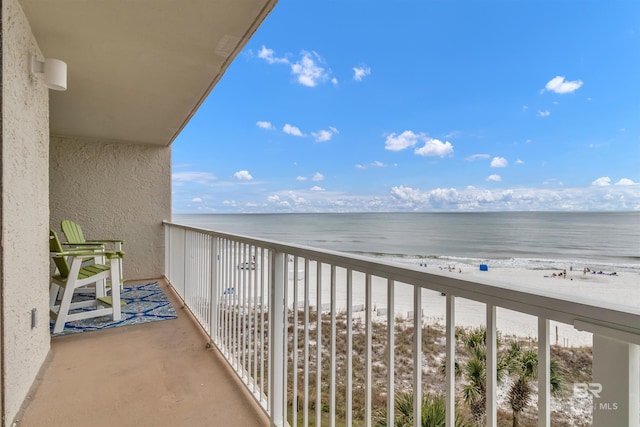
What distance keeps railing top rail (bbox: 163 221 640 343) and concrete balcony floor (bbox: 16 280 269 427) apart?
→ 126cm

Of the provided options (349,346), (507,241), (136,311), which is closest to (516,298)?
(349,346)

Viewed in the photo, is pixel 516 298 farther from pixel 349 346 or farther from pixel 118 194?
pixel 118 194

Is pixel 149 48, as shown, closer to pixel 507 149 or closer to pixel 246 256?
pixel 246 256

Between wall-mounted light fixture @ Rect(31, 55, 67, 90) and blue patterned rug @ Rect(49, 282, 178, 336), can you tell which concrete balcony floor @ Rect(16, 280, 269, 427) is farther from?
wall-mounted light fixture @ Rect(31, 55, 67, 90)

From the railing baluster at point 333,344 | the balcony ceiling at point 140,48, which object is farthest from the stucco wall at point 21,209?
the railing baluster at point 333,344

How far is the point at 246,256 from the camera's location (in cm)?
201

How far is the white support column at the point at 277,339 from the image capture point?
1.59 meters

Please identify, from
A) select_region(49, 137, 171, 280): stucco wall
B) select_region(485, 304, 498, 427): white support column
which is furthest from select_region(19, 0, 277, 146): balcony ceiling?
select_region(485, 304, 498, 427): white support column

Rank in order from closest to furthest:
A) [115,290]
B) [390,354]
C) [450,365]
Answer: [450,365] < [390,354] < [115,290]

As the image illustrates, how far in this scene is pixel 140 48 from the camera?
90.0 inches

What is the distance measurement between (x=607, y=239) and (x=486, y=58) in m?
13.9

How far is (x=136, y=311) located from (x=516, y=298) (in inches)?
151

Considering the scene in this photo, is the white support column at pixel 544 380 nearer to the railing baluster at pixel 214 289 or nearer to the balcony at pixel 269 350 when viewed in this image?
the balcony at pixel 269 350

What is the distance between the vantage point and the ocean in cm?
1297
